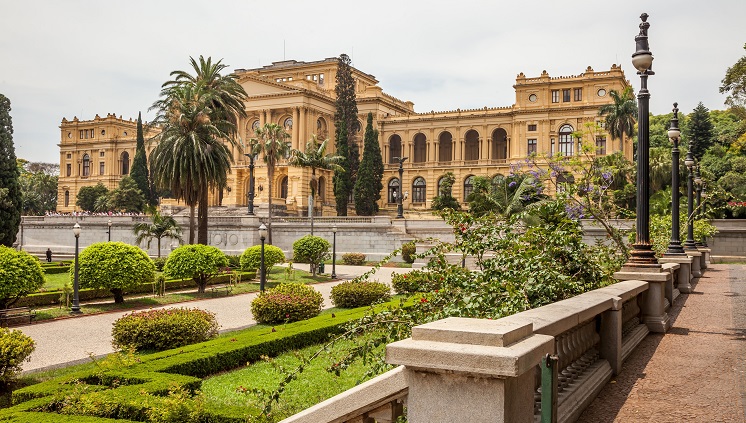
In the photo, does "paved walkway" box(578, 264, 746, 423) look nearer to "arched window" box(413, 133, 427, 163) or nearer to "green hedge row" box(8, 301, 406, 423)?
"green hedge row" box(8, 301, 406, 423)

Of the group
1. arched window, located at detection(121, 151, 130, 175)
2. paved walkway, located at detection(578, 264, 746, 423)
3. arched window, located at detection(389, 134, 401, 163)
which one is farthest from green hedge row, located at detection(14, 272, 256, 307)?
arched window, located at detection(121, 151, 130, 175)

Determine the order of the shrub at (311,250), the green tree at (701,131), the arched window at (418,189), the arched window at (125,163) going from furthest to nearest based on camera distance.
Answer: the arched window at (125,163) → the arched window at (418,189) → the green tree at (701,131) → the shrub at (311,250)

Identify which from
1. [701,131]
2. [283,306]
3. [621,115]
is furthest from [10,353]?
[701,131]

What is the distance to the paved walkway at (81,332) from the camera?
14.7 m

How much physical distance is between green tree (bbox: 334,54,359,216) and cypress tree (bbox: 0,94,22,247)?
32.4 meters

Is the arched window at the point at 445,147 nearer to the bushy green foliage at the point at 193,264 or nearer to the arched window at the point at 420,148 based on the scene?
Answer: the arched window at the point at 420,148

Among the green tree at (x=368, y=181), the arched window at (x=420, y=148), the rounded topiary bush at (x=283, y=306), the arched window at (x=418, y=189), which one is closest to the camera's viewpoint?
the rounded topiary bush at (x=283, y=306)

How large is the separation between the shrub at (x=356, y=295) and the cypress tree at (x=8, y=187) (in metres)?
25.7

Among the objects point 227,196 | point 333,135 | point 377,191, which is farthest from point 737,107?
point 227,196

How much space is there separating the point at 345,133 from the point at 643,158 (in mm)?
57725

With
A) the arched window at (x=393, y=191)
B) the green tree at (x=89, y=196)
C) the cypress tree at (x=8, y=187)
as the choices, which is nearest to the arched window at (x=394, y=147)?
the arched window at (x=393, y=191)

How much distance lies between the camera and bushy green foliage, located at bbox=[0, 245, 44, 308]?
768 inches

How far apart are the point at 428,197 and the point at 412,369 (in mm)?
73943

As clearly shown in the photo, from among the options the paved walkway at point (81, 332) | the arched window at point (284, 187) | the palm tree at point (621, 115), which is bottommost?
the paved walkway at point (81, 332)
